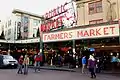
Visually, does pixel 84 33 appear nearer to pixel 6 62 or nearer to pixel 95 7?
pixel 95 7

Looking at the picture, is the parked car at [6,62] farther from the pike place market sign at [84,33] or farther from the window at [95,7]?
the window at [95,7]

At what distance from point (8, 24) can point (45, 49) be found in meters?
39.0

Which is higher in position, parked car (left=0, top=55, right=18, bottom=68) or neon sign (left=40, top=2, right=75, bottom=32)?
neon sign (left=40, top=2, right=75, bottom=32)

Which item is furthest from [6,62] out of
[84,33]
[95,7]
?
[95,7]

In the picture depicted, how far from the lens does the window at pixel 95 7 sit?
35.5 meters

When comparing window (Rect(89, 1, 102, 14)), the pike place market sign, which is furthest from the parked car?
window (Rect(89, 1, 102, 14))

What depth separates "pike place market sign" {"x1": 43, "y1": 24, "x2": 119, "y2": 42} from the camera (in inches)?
1069

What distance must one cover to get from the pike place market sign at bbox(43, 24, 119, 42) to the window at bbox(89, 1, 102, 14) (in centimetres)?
589

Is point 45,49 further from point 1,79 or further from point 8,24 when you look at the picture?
point 8,24

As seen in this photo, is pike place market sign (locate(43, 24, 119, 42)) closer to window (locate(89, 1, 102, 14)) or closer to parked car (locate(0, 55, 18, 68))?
window (locate(89, 1, 102, 14))

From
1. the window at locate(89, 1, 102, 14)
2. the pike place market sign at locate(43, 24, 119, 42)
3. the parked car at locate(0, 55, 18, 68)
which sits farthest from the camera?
the window at locate(89, 1, 102, 14)

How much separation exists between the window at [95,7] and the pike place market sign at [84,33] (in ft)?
19.3

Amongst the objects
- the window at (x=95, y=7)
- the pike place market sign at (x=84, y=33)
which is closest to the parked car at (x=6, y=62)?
the pike place market sign at (x=84, y=33)

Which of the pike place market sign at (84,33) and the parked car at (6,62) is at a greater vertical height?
the pike place market sign at (84,33)
